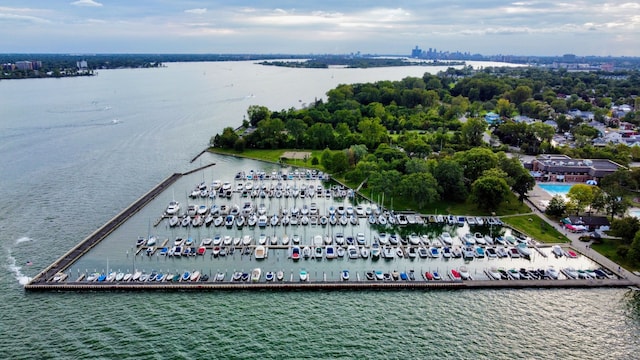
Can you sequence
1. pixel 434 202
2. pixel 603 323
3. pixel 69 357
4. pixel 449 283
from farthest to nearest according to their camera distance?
pixel 434 202
pixel 449 283
pixel 603 323
pixel 69 357

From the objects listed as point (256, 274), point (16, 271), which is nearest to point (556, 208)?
point (256, 274)

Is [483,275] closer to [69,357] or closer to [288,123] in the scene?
[69,357]

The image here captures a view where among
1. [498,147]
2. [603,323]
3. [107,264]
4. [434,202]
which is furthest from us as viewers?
[498,147]

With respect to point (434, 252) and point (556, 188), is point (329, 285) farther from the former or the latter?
point (556, 188)

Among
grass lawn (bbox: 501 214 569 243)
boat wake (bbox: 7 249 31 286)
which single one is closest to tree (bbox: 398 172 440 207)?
grass lawn (bbox: 501 214 569 243)

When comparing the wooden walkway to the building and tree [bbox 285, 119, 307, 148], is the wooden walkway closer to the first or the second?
the building

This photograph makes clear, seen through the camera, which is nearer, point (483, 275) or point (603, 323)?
point (603, 323)

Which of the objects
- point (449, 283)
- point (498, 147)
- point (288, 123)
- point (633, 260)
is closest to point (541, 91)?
point (498, 147)
